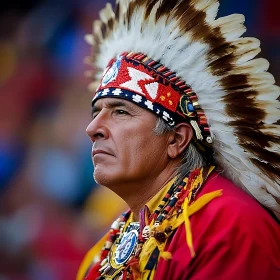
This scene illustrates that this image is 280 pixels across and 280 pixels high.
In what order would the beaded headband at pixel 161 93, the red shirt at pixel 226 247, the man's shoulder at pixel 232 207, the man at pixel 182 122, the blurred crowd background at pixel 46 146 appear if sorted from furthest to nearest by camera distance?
the blurred crowd background at pixel 46 146 → the beaded headband at pixel 161 93 → the man at pixel 182 122 → the man's shoulder at pixel 232 207 → the red shirt at pixel 226 247

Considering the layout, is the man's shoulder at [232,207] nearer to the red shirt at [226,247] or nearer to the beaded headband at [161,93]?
the red shirt at [226,247]

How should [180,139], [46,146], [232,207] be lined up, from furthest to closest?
[46,146] → [180,139] → [232,207]

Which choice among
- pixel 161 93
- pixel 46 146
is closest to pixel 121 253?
pixel 161 93

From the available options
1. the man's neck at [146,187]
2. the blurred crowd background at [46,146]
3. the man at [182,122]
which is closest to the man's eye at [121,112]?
the man at [182,122]

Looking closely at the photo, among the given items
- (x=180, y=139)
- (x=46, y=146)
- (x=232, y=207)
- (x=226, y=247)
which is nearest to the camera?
(x=226, y=247)

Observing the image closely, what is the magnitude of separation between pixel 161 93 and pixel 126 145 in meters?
0.30

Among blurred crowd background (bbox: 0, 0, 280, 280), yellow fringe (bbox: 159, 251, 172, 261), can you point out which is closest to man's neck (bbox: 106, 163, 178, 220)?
yellow fringe (bbox: 159, 251, 172, 261)

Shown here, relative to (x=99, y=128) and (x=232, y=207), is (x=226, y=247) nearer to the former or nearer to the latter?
(x=232, y=207)

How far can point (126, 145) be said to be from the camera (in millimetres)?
2779

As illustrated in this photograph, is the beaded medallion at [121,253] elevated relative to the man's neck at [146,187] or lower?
lower

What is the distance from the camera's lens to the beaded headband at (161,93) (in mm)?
2811

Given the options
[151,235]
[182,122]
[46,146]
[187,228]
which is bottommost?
[46,146]

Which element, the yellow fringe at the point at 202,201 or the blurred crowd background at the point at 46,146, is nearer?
the yellow fringe at the point at 202,201

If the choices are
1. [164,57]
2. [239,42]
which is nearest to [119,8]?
[164,57]
